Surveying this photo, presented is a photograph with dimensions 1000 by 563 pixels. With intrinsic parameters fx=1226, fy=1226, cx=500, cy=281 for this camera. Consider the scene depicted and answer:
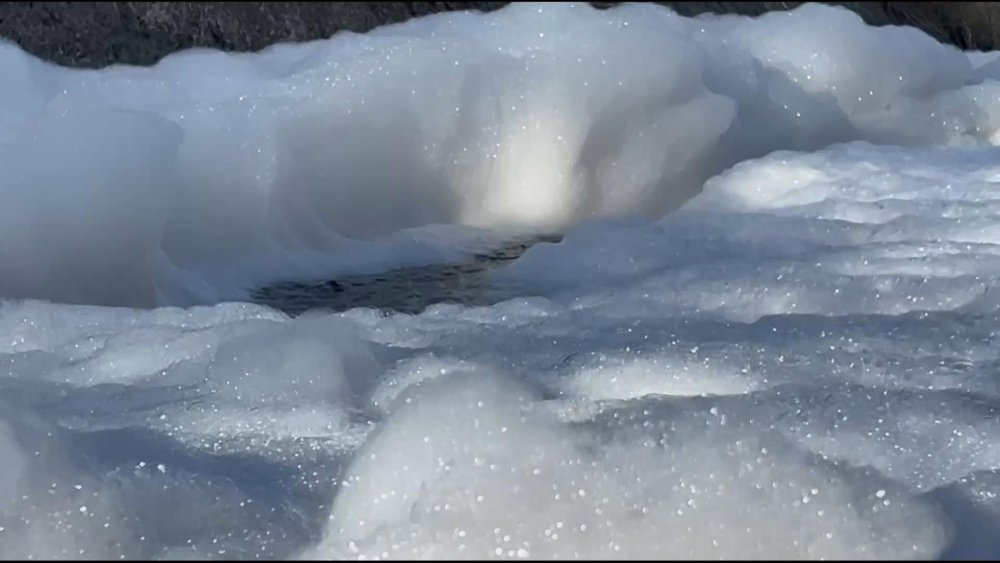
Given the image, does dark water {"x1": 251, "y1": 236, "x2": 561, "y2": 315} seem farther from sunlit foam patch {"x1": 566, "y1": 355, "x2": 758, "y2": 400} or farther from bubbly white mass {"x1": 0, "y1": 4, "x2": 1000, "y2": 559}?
sunlit foam patch {"x1": 566, "y1": 355, "x2": 758, "y2": 400}

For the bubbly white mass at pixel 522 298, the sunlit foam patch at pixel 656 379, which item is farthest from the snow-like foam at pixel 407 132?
the sunlit foam patch at pixel 656 379

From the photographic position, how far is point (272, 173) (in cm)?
254

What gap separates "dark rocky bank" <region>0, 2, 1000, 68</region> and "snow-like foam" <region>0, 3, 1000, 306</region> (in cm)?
55

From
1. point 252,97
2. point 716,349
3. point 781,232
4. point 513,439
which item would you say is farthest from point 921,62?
point 513,439

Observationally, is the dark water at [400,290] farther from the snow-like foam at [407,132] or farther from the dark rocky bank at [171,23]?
the dark rocky bank at [171,23]

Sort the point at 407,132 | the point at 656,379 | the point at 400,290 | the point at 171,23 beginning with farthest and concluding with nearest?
the point at 171,23 → the point at 407,132 → the point at 400,290 → the point at 656,379

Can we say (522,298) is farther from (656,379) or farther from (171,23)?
(171,23)

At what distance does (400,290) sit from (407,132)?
2.14 ft

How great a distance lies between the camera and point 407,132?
276 cm

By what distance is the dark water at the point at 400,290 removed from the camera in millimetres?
2115

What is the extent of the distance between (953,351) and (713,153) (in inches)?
55.9

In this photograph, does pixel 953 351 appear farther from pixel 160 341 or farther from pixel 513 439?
pixel 160 341

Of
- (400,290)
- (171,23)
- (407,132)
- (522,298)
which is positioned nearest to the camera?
(522,298)

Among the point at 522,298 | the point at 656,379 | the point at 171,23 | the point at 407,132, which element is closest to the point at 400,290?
the point at 522,298
